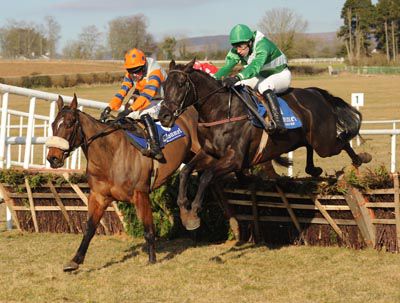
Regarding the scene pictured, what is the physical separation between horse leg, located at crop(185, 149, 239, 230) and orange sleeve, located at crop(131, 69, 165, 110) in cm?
100

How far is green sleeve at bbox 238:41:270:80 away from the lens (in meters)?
7.17

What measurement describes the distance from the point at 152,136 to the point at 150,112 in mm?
477

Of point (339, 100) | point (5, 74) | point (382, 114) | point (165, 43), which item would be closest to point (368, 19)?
point (165, 43)

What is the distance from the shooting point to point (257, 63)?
23.8 ft

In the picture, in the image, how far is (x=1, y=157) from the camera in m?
9.04

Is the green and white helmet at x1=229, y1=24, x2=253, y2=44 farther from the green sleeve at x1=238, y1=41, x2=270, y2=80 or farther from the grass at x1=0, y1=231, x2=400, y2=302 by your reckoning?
the grass at x1=0, y1=231, x2=400, y2=302

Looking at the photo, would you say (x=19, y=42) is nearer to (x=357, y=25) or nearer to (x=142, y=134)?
(x=357, y=25)

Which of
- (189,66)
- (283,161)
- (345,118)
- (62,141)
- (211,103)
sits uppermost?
(189,66)

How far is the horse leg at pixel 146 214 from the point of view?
699cm

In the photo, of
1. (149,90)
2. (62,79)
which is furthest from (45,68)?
(149,90)

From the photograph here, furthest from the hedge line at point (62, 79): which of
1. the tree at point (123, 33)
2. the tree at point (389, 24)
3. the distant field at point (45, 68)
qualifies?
the tree at point (389, 24)

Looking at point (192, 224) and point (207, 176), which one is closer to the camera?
point (192, 224)

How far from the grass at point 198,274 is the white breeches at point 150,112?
1.53 metres

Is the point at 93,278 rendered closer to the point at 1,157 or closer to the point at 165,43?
the point at 1,157
